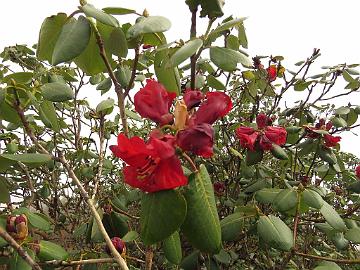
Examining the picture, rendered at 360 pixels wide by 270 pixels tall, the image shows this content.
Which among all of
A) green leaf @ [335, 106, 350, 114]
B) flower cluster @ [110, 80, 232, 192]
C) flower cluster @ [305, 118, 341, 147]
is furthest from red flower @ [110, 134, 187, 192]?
green leaf @ [335, 106, 350, 114]

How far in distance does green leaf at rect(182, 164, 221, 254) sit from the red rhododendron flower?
79mm

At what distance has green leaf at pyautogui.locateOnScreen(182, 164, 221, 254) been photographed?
733 millimetres

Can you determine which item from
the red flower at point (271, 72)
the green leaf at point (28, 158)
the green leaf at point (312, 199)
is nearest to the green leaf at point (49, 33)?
the green leaf at point (28, 158)

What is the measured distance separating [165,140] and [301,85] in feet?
5.32

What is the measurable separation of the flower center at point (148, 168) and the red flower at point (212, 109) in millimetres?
118

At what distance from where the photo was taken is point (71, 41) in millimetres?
858

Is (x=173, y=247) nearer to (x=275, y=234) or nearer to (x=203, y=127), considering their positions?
(x=275, y=234)

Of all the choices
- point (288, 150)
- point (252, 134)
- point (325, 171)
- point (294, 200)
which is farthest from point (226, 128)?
point (294, 200)

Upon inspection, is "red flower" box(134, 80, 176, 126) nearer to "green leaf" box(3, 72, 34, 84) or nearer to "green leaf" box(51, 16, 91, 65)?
"green leaf" box(51, 16, 91, 65)

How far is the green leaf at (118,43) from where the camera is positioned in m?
0.96

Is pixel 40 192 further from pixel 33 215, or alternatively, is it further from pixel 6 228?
pixel 6 228

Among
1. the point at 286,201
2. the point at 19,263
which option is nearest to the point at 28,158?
the point at 19,263

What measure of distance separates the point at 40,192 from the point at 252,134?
1.79 meters

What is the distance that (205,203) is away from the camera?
750 mm
